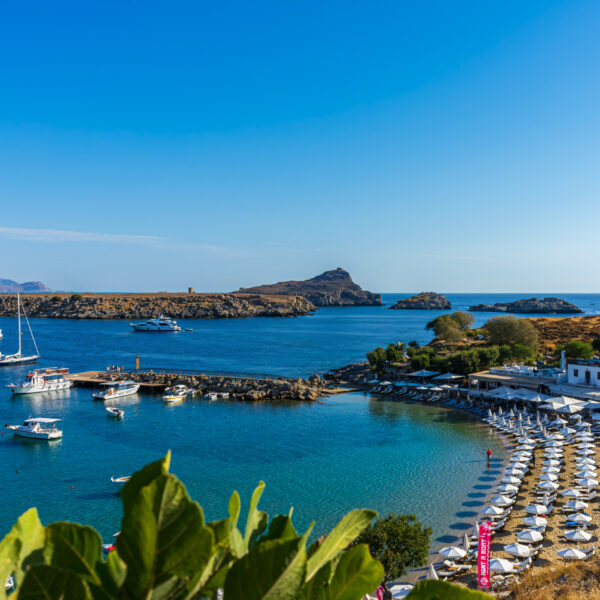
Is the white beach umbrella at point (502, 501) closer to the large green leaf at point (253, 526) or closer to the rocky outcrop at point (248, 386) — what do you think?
the large green leaf at point (253, 526)

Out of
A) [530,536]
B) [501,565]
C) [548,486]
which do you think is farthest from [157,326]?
[501,565]

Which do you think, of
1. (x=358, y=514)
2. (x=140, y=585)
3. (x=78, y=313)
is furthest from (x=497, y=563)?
(x=78, y=313)

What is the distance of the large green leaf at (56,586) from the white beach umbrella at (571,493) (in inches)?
904

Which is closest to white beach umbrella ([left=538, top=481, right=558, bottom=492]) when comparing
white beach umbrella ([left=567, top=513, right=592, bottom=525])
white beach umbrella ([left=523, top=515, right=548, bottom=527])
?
white beach umbrella ([left=567, top=513, right=592, bottom=525])

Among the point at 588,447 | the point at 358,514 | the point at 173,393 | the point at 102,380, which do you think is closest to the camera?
the point at 358,514

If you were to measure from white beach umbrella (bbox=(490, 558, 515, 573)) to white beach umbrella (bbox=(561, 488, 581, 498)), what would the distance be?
658 centimetres

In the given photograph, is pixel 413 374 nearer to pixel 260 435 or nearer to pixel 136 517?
pixel 260 435

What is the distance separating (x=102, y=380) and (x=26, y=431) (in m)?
19.6

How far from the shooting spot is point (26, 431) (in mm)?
33281

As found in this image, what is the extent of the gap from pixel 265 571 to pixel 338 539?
0.66 meters

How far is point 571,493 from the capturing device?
20.1m

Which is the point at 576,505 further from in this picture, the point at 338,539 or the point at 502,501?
the point at 338,539

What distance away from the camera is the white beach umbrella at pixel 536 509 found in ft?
61.4

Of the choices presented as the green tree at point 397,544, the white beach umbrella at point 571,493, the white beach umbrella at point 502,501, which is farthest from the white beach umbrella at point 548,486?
the green tree at point 397,544
